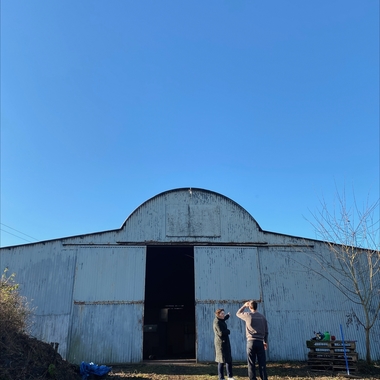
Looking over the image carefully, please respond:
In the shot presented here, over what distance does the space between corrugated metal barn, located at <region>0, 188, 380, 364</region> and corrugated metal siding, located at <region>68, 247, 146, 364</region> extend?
0.04m

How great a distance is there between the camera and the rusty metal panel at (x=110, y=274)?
1330 centimetres

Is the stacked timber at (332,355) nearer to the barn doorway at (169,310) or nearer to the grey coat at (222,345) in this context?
the grey coat at (222,345)

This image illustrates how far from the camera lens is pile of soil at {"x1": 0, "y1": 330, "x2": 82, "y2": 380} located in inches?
255

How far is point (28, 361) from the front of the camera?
692 centimetres

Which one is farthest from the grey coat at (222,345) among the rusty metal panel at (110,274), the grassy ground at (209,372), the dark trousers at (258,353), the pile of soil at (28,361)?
the rusty metal panel at (110,274)

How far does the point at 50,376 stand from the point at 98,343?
6056 mm

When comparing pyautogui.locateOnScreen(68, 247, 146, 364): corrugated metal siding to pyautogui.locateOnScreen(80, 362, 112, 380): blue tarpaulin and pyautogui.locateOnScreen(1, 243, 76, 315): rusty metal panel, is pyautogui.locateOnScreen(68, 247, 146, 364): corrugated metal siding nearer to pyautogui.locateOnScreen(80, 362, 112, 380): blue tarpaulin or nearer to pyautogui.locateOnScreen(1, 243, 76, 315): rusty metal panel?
pyautogui.locateOnScreen(1, 243, 76, 315): rusty metal panel

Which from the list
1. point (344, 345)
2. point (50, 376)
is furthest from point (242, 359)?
point (50, 376)

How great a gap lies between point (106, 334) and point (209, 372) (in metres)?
4.37

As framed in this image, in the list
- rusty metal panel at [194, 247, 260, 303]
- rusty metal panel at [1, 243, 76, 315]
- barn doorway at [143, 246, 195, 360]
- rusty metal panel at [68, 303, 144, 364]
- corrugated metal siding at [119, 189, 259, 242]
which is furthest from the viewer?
barn doorway at [143, 246, 195, 360]

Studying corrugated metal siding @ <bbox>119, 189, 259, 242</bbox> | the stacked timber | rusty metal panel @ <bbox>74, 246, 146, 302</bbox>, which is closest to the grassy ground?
the stacked timber

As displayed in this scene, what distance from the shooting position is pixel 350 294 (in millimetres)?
13656

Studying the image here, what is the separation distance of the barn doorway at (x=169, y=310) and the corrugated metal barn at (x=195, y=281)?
5182 millimetres

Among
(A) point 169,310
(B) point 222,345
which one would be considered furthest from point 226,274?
(A) point 169,310
